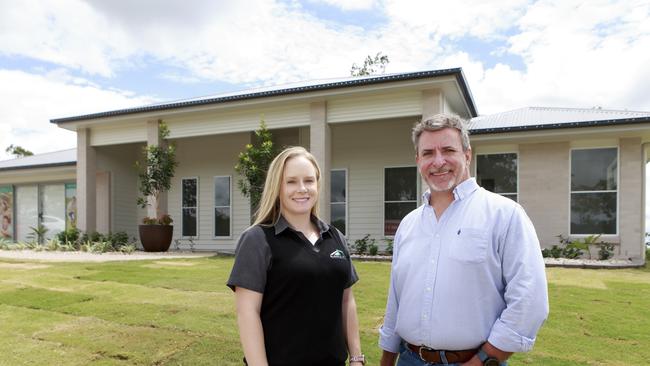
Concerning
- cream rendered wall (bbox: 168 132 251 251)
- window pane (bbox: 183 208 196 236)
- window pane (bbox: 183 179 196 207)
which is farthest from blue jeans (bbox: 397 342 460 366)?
window pane (bbox: 183 179 196 207)

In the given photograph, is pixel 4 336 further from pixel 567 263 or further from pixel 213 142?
pixel 213 142

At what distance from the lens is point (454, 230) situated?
7.14ft

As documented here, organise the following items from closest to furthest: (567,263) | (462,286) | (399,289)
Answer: (462,286)
(399,289)
(567,263)

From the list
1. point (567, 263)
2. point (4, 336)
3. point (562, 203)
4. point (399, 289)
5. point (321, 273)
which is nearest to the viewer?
point (321, 273)

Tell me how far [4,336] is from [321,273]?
427 centimetres

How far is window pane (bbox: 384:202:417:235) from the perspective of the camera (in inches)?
558

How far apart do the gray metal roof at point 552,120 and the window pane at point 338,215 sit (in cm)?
454

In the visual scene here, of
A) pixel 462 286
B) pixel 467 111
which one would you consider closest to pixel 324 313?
pixel 462 286

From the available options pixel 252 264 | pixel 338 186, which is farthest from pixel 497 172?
pixel 252 264

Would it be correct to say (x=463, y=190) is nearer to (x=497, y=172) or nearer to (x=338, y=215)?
(x=497, y=172)

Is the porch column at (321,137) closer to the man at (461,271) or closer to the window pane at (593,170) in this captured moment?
the window pane at (593,170)

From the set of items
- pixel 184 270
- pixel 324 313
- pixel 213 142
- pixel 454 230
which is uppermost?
pixel 213 142

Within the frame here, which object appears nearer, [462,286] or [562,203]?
[462,286]

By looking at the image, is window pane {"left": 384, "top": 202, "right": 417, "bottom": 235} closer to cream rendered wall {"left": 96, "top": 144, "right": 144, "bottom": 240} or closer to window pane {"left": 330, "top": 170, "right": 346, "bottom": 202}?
window pane {"left": 330, "top": 170, "right": 346, "bottom": 202}
